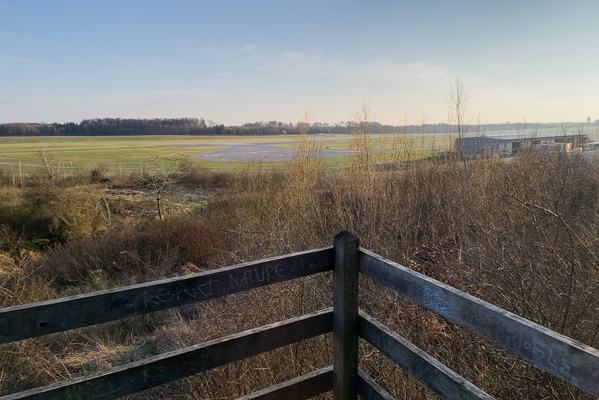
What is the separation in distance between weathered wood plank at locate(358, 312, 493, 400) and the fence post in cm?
9

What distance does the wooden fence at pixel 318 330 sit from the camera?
1.38m

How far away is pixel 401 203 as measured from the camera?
8.95 m

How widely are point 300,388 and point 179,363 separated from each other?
2.51 feet

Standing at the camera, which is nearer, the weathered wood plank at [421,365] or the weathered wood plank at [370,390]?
the weathered wood plank at [421,365]

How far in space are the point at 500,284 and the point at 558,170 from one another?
4955 mm

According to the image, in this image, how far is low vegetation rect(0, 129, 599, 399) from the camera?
12.1ft

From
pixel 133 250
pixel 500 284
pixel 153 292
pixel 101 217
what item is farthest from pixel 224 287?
pixel 101 217

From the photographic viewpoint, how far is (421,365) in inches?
72.7

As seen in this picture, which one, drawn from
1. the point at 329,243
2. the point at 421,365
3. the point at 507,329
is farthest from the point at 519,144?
the point at 507,329

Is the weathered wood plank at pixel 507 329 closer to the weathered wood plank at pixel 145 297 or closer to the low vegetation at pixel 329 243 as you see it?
the weathered wood plank at pixel 145 297

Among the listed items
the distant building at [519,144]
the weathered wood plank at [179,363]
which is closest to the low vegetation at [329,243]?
the distant building at [519,144]

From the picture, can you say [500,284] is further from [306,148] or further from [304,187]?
[306,148]

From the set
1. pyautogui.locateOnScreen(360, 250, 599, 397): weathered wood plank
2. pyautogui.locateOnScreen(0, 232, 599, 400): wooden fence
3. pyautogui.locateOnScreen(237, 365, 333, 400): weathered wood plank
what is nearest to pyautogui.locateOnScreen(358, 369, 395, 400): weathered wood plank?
pyautogui.locateOnScreen(0, 232, 599, 400): wooden fence

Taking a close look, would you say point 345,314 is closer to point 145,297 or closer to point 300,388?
point 300,388
